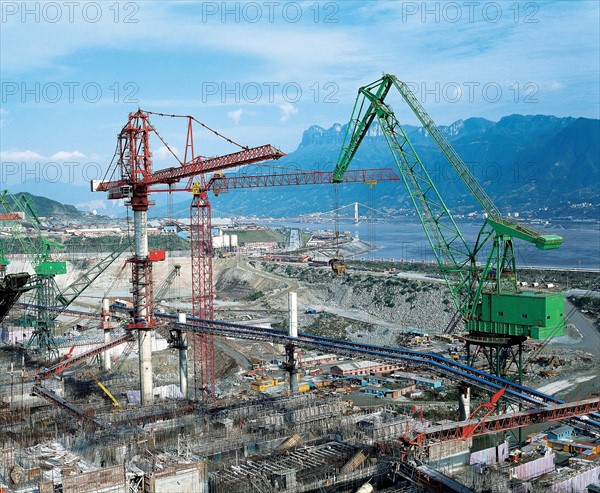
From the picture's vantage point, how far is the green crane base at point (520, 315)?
1258 inches

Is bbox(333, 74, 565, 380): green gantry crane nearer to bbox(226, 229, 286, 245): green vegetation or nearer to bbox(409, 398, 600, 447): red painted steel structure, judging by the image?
bbox(409, 398, 600, 447): red painted steel structure

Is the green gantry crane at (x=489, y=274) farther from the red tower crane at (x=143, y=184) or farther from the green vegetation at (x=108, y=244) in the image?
the green vegetation at (x=108, y=244)

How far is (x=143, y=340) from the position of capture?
3812cm

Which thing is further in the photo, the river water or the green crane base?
the river water

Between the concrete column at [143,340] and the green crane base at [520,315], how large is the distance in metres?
17.8

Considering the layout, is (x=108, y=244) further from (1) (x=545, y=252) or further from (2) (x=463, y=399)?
(2) (x=463, y=399)

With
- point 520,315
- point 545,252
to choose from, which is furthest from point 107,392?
point 545,252

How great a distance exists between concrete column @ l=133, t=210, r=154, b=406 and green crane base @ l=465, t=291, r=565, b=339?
1777 cm

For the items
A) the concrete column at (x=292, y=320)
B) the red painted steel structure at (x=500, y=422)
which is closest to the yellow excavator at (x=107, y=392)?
the concrete column at (x=292, y=320)

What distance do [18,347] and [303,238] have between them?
13591 centimetres

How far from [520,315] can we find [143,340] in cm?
2043

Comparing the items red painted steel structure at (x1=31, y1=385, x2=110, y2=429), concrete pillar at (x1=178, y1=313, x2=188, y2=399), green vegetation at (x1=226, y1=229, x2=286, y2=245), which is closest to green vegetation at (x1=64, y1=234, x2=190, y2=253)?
green vegetation at (x1=226, y1=229, x2=286, y2=245)

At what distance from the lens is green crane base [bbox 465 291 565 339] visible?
32.0 meters

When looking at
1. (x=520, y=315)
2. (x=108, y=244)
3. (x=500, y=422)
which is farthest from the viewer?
(x=108, y=244)
